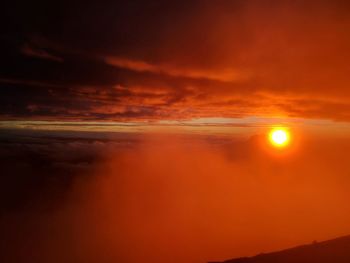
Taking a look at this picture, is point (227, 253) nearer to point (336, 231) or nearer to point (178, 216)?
point (336, 231)

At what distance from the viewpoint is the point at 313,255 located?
27.2ft

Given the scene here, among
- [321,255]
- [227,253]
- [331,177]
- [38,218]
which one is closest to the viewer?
[321,255]

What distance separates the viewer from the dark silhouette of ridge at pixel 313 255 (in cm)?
792

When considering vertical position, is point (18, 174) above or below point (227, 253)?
above

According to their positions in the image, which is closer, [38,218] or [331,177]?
[38,218]

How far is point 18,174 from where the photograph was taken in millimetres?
42031

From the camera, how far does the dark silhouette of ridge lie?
26.0 ft

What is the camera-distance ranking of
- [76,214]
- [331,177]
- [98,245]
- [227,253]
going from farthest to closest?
1. [331,177]
2. [76,214]
3. [98,245]
4. [227,253]

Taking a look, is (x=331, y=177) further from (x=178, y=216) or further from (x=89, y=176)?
(x=89, y=176)

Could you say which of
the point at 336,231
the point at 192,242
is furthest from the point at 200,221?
the point at 336,231

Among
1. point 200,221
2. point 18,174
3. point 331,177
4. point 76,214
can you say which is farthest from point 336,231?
point 18,174

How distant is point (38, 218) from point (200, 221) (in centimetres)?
1326

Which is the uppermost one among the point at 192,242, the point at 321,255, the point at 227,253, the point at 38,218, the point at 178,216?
the point at 178,216

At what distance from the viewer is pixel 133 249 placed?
807 inches
